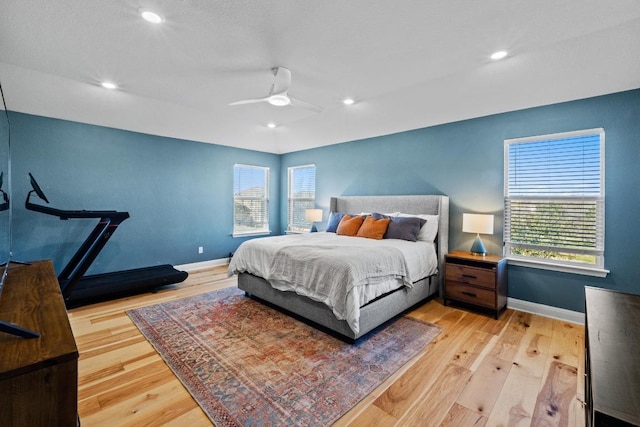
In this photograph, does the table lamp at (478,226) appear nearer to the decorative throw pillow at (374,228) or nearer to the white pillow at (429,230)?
the white pillow at (429,230)

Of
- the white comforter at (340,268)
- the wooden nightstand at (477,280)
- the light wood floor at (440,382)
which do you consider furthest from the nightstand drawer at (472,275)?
the light wood floor at (440,382)

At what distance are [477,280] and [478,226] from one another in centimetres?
65

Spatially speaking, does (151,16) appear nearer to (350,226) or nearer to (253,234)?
(350,226)

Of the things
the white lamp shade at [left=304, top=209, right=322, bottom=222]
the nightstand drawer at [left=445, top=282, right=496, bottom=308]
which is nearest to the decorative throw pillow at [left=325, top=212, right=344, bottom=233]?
the white lamp shade at [left=304, top=209, right=322, bottom=222]

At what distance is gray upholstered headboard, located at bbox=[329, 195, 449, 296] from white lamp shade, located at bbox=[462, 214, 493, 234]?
0.38 m

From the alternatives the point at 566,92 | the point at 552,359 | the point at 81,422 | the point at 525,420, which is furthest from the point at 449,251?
the point at 81,422

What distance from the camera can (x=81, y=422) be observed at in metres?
1.63

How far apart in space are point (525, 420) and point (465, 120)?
3416 millimetres

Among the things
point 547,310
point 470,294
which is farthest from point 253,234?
point 547,310

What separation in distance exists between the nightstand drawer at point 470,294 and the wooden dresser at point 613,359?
1502 millimetres

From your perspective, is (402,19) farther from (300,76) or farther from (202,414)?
(202,414)

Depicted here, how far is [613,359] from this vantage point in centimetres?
102

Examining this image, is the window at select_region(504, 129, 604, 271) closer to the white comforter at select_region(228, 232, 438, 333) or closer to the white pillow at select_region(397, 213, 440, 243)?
the white pillow at select_region(397, 213, 440, 243)

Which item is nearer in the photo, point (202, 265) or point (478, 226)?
point (478, 226)
